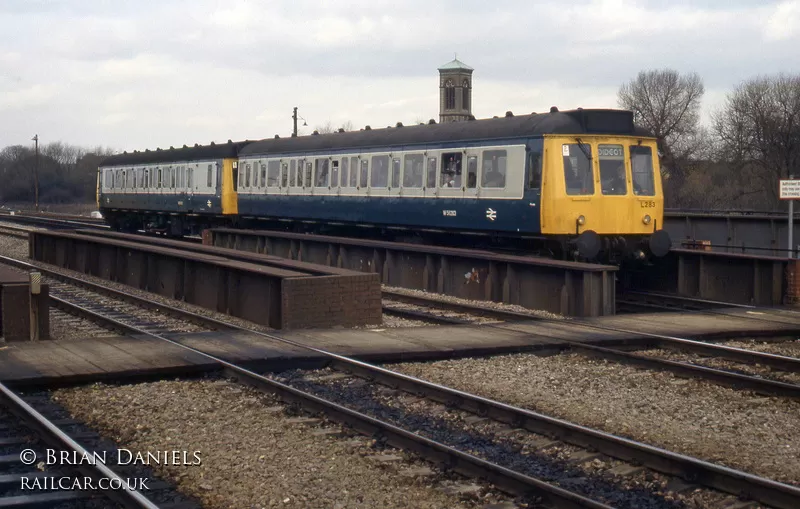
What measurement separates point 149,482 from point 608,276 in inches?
388

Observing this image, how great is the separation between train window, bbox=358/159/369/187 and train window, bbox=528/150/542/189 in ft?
22.0

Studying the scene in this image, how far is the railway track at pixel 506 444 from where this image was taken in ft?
19.7

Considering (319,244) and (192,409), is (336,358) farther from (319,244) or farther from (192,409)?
(319,244)

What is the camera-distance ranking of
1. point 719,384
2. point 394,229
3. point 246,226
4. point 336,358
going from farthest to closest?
1. point 246,226
2. point 394,229
3. point 336,358
4. point 719,384

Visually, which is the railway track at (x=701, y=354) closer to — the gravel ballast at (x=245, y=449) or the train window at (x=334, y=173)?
the gravel ballast at (x=245, y=449)

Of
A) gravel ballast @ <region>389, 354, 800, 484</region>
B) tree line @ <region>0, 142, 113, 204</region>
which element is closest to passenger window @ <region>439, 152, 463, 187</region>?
gravel ballast @ <region>389, 354, 800, 484</region>

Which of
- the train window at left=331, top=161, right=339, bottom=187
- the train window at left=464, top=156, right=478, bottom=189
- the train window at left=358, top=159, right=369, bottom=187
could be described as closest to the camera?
the train window at left=464, top=156, right=478, bottom=189

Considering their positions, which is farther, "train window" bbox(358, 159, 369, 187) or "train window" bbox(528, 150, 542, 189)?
"train window" bbox(358, 159, 369, 187)

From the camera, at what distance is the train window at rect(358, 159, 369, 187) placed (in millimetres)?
23812

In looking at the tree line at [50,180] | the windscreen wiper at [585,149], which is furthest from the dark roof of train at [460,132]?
the tree line at [50,180]

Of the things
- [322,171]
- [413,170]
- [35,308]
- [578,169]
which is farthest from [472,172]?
[35,308]

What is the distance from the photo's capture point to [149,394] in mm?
9055

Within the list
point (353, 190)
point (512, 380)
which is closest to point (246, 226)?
point (353, 190)

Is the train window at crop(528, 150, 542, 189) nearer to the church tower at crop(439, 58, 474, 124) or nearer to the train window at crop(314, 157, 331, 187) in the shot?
the train window at crop(314, 157, 331, 187)
